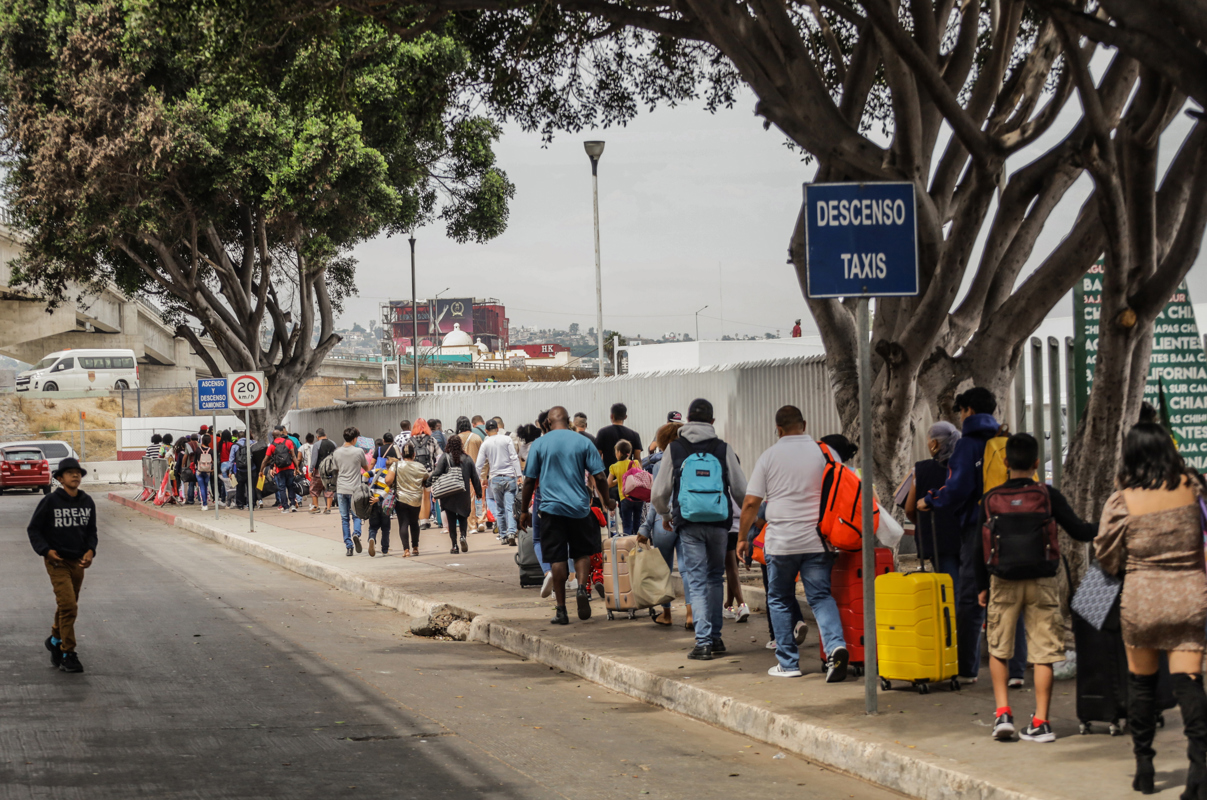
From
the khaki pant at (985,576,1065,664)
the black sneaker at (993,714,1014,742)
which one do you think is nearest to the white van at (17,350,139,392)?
the khaki pant at (985,576,1065,664)

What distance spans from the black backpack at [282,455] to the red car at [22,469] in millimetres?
14968

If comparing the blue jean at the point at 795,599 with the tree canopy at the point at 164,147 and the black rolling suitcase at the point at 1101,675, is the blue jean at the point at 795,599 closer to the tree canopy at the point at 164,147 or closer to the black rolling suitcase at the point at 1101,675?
the black rolling suitcase at the point at 1101,675

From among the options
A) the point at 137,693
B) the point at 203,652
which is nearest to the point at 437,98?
the point at 203,652

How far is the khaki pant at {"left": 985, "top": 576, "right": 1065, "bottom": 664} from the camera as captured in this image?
20.5 ft

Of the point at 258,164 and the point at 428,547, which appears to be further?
the point at 258,164

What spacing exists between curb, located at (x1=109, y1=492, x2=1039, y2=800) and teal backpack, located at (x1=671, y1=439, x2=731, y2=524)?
1177 mm

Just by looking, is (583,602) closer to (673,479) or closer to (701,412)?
(673,479)

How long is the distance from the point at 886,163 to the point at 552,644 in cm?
498

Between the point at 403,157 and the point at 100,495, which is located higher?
the point at 403,157

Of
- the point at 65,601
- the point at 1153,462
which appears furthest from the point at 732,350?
the point at 1153,462

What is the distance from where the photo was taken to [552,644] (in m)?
9.79

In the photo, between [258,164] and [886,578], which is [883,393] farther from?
[258,164]

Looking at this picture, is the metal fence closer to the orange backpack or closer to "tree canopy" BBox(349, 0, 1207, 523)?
"tree canopy" BBox(349, 0, 1207, 523)

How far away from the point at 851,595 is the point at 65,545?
5.88 m
